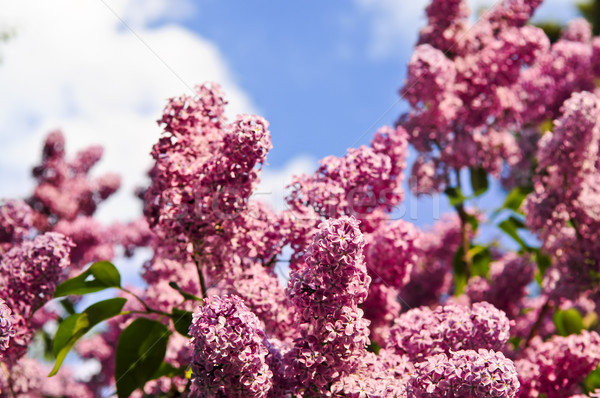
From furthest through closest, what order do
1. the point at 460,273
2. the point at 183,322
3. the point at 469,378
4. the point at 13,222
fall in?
the point at 460,273, the point at 13,222, the point at 183,322, the point at 469,378

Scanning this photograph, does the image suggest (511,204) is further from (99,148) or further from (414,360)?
(99,148)

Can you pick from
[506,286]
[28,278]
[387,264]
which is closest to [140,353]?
[28,278]

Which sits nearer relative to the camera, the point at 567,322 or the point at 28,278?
the point at 28,278

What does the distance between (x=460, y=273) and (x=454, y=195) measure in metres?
0.49

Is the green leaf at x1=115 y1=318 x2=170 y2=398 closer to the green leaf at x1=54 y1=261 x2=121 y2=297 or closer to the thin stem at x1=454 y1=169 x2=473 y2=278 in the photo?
the green leaf at x1=54 y1=261 x2=121 y2=297

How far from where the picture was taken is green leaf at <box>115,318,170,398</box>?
261 cm

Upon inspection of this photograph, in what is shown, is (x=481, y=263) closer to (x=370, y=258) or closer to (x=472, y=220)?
(x=472, y=220)

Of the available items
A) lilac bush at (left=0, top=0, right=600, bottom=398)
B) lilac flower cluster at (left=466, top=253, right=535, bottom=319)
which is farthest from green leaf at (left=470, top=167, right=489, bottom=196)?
lilac flower cluster at (left=466, top=253, right=535, bottom=319)

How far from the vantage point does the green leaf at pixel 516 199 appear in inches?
167

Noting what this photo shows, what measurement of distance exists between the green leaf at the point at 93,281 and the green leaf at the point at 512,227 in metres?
2.58

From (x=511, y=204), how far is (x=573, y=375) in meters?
1.55

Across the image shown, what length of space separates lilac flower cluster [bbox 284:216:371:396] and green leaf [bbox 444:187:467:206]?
2.01m

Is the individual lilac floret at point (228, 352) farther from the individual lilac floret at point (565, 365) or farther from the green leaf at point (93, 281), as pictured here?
the individual lilac floret at point (565, 365)

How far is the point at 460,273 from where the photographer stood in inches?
162
